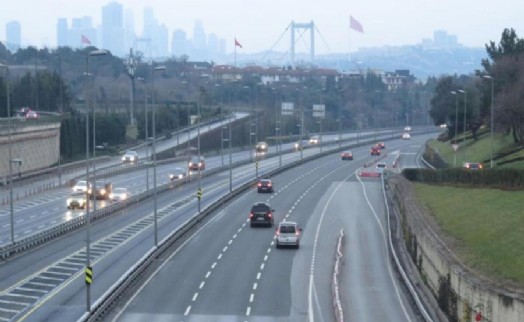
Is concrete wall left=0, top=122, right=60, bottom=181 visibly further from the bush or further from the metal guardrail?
the bush

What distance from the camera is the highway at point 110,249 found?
3569cm

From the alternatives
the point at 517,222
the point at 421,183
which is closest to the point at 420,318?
the point at 517,222

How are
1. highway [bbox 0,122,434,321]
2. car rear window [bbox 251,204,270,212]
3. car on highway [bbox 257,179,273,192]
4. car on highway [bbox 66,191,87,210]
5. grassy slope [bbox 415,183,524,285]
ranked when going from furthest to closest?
car on highway [bbox 257,179,273,192] → car on highway [bbox 66,191,87,210] → car rear window [bbox 251,204,270,212] → highway [bbox 0,122,434,321] → grassy slope [bbox 415,183,524,285]

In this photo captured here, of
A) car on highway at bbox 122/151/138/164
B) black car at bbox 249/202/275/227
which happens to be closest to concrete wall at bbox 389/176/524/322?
black car at bbox 249/202/275/227

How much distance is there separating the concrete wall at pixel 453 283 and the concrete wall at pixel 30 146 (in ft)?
128

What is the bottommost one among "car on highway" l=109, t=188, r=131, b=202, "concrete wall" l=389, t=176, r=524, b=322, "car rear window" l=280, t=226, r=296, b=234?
"car on highway" l=109, t=188, r=131, b=202

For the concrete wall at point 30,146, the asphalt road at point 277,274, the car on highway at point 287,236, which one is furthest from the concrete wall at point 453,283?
the concrete wall at point 30,146

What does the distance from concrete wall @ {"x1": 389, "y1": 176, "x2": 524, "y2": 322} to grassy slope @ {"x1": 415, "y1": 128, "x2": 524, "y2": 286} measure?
707 mm

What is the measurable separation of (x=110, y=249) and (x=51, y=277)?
7.77 metres

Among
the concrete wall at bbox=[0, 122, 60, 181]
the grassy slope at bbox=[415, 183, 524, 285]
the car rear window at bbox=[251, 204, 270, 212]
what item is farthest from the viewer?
the concrete wall at bbox=[0, 122, 60, 181]

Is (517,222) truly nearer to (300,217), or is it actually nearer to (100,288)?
(100,288)

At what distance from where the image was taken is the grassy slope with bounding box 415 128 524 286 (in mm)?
34125

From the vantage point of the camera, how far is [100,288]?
1502 inches

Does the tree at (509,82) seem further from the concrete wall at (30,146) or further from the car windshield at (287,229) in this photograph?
the concrete wall at (30,146)
